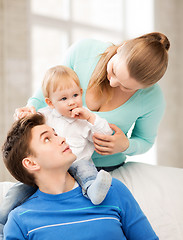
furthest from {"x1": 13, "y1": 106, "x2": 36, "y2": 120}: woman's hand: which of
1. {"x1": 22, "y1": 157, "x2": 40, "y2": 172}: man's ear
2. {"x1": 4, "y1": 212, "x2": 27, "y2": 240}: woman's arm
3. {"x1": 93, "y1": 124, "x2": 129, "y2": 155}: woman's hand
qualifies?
{"x1": 4, "y1": 212, "x2": 27, "y2": 240}: woman's arm

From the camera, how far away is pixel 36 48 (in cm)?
322

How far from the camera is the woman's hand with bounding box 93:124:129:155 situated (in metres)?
1.52

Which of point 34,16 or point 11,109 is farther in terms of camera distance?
point 34,16

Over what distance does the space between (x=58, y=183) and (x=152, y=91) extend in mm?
760

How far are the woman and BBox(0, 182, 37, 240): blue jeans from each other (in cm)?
35

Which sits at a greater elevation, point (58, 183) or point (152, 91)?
point (152, 91)

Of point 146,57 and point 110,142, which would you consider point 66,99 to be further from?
point 146,57

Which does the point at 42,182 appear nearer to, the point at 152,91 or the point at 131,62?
the point at 131,62

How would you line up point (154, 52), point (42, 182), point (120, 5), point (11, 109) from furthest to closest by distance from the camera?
point (120, 5) < point (11, 109) < point (154, 52) < point (42, 182)

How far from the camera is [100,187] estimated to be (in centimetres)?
120

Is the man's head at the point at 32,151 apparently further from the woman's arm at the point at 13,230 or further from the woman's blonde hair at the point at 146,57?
the woman's blonde hair at the point at 146,57

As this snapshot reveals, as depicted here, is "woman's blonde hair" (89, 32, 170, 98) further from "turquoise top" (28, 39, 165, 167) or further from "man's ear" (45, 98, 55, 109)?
"man's ear" (45, 98, 55, 109)

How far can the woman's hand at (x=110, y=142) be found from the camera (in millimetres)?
1524

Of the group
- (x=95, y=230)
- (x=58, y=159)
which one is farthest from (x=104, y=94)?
(x=95, y=230)
